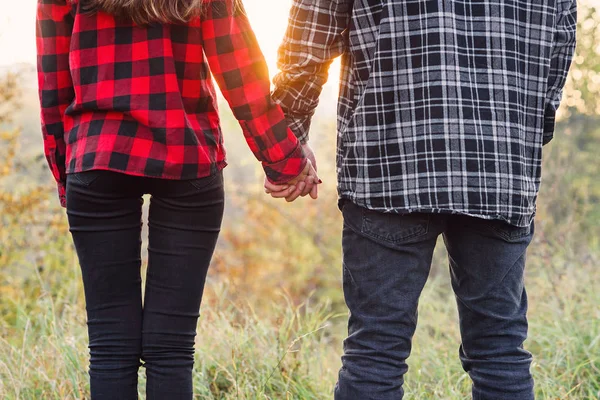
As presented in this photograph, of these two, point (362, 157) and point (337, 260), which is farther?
point (337, 260)

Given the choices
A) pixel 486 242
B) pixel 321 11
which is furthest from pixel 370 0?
pixel 486 242

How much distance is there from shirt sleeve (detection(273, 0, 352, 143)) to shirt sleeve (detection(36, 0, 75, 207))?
1.84ft

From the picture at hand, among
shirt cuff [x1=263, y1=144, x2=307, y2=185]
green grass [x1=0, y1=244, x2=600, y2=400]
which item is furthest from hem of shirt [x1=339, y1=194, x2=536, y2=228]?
green grass [x1=0, y1=244, x2=600, y2=400]

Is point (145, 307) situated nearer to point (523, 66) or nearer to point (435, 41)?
point (435, 41)

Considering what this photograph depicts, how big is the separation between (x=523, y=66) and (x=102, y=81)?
1.05m

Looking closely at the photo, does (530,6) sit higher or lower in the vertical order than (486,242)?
higher

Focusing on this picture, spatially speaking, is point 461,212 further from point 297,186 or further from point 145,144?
point 145,144

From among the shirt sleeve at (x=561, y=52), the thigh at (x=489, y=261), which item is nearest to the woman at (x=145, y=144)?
the thigh at (x=489, y=261)

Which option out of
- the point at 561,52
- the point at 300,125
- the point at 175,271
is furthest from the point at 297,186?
the point at 561,52

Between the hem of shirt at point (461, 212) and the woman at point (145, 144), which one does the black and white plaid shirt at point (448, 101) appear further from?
the woman at point (145, 144)

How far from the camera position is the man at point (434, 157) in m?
1.56

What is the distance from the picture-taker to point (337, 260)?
8555 millimetres

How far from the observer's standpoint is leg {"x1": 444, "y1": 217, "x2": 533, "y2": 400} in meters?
1.64

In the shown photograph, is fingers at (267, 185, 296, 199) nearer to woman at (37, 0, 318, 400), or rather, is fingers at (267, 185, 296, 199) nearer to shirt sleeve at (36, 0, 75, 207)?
woman at (37, 0, 318, 400)
